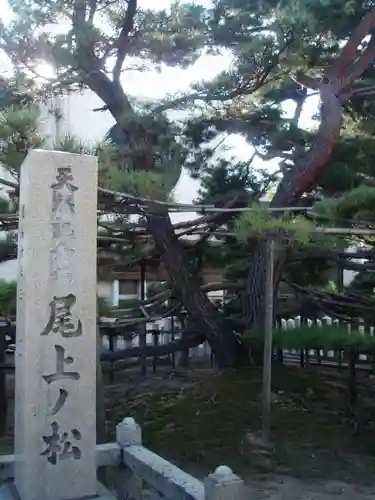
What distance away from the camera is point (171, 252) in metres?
7.39

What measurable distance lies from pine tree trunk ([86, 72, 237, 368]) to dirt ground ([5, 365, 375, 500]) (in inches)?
17.6

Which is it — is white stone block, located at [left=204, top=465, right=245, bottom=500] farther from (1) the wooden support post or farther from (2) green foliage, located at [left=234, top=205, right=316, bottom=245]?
(1) the wooden support post

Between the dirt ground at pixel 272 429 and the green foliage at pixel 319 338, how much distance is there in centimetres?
85

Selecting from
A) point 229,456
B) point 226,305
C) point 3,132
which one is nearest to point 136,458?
point 229,456

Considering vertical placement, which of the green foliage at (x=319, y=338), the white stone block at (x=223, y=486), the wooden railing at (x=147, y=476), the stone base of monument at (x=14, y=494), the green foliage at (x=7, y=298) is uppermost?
the green foliage at (x=7, y=298)

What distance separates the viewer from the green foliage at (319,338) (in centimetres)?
583

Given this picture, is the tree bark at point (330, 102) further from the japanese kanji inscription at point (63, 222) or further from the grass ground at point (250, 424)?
the japanese kanji inscription at point (63, 222)

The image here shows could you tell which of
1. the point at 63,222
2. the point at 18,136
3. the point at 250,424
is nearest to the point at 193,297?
the point at 250,424

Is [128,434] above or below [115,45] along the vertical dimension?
below

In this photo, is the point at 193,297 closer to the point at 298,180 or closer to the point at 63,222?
the point at 298,180

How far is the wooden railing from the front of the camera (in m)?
3.04

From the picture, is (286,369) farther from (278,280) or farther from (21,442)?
(21,442)

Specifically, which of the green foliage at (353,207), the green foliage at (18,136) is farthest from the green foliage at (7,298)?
the green foliage at (353,207)

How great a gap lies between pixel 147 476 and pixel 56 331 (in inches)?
40.6
